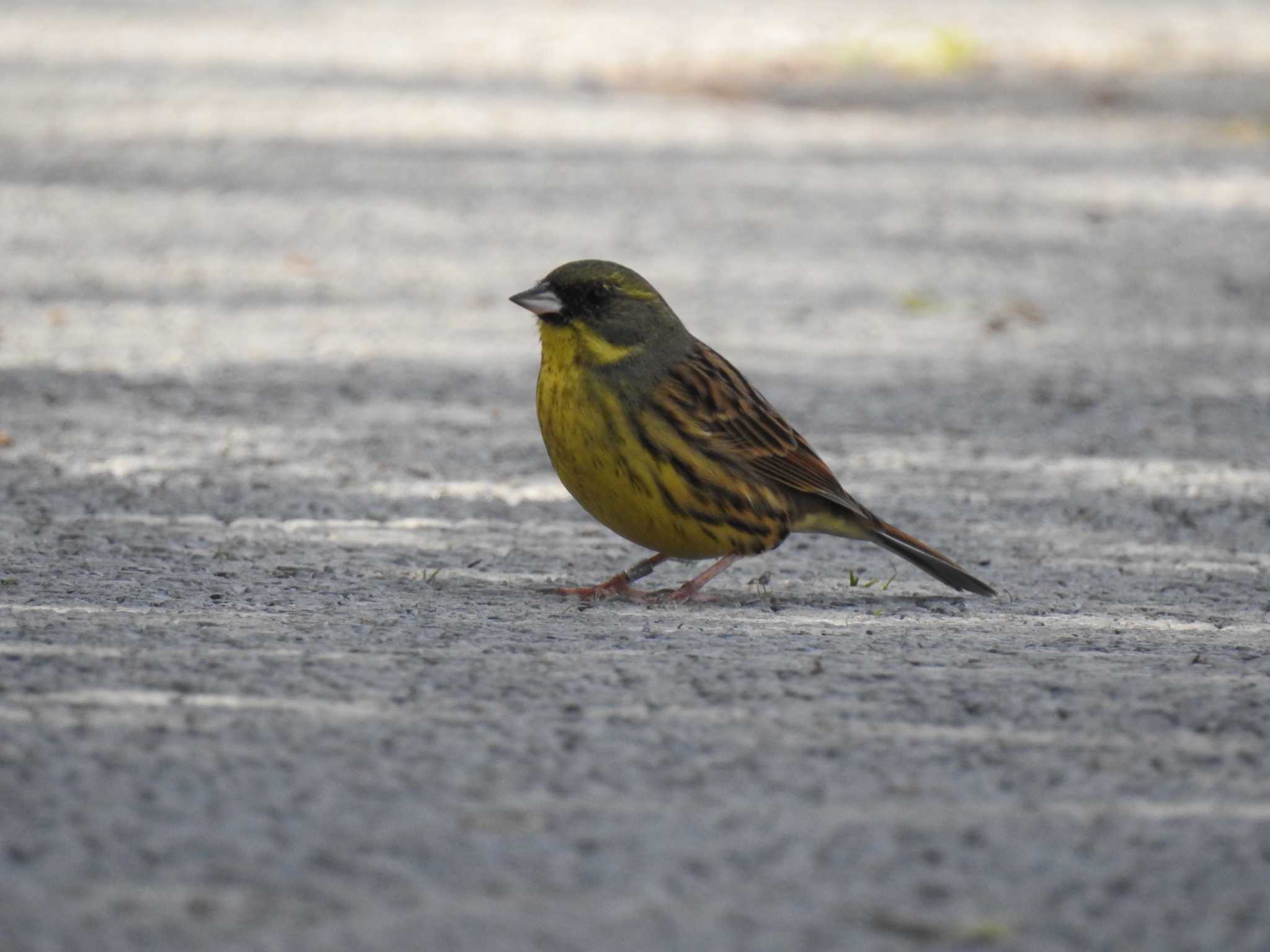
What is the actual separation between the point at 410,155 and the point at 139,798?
11707 mm

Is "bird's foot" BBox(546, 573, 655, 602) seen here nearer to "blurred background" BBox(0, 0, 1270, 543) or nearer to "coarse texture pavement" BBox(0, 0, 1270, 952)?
"coarse texture pavement" BBox(0, 0, 1270, 952)

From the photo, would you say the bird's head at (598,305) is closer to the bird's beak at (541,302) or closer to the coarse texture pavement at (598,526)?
the bird's beak at (541,302)

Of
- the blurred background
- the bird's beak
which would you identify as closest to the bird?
the bird's beak

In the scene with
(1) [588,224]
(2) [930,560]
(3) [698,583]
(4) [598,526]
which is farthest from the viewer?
(1) [588,224]

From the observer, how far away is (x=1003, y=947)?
3.22m

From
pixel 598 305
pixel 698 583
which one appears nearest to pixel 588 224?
pixel 598 305

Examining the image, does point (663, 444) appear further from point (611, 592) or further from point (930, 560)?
point (930, 560)

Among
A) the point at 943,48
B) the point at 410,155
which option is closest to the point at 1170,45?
the point at 943,48

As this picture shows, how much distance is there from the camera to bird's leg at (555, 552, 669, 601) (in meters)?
5.96

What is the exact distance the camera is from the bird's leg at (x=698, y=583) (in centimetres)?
601

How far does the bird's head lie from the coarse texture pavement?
88 centimetres

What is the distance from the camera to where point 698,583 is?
604cm

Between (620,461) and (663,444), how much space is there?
161 mm

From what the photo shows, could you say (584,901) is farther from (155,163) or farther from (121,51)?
(121,51)
